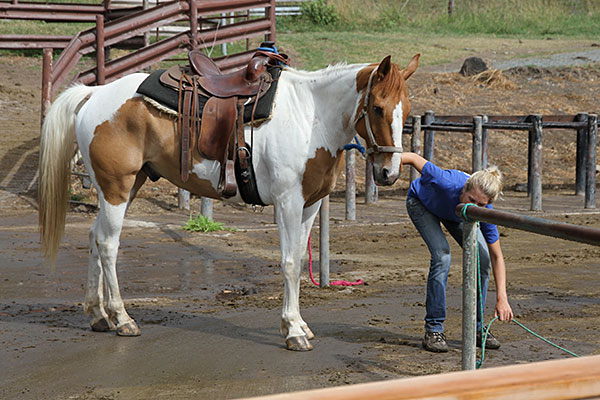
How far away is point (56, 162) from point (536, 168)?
27.3 feet

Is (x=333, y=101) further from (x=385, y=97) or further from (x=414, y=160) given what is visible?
(x=414, y=160)

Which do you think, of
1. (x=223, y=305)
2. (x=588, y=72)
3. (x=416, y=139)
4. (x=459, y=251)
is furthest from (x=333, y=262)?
(x=588, y=72)

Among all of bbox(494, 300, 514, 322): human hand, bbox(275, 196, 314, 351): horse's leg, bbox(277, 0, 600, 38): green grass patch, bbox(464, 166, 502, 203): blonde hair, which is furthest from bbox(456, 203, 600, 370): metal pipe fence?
bbox(277, 0, 600, 38): green grass patch

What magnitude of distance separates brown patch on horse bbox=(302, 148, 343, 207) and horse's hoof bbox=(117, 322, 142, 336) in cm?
153

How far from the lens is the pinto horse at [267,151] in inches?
213

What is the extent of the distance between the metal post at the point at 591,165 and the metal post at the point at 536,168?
0.81 metres

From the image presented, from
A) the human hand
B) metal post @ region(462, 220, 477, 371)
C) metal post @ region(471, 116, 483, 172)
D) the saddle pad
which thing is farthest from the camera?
metal post @ region(471, 116, 483, 172)

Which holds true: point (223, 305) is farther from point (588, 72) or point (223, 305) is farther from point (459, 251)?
point (588, 72)

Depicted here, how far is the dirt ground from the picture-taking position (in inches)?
192

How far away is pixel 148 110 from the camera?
19.4 ft

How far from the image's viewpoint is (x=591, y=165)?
12.8m

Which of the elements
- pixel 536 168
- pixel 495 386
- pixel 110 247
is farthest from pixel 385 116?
pixel 536 168

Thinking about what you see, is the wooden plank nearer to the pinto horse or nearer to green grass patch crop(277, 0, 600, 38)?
the pinto horse

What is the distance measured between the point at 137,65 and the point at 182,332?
8128 mm
